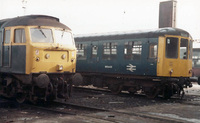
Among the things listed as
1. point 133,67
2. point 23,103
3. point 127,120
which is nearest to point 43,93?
point 23,103

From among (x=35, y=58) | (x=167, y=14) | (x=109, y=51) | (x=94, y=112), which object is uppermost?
(x=167, y=14)

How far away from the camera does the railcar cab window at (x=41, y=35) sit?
10070mm

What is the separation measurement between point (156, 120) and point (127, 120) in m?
0.89

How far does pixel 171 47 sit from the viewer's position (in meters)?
13.6

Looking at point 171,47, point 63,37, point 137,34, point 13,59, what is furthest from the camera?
point 137,34

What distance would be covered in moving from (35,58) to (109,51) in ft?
21.6

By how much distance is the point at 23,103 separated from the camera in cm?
1100

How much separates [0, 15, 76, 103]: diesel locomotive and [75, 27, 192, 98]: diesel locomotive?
14.1 ft

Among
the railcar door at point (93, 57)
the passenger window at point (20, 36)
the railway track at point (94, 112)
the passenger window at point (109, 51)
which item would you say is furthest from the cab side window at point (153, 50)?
the passenger window at point (20, 36)

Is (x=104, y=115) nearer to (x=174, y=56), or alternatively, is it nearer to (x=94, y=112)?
(x=94, y=112)

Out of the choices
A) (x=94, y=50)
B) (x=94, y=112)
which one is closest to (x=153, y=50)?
(x=94, y=50)

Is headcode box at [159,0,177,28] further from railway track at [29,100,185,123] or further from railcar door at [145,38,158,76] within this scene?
railway track at [29,100,185,123]

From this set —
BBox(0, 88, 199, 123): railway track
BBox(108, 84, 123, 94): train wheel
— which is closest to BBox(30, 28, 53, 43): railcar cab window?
BBox(0, 88, 199, 123): railway track

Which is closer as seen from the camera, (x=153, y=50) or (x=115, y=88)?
(x=153, y=50)
